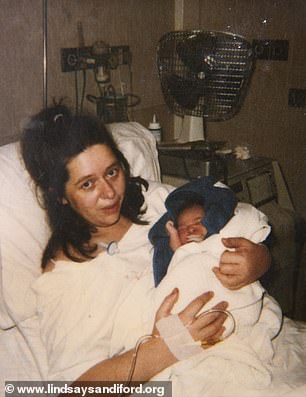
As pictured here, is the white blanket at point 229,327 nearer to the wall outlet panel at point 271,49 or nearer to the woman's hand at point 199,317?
the woman's hand at point 199,317

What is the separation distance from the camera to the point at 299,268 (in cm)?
163

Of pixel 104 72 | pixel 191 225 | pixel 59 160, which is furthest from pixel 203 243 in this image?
pixel 104 72

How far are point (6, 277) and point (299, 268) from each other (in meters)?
1.10

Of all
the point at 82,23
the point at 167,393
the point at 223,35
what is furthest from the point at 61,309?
the point at 223,35

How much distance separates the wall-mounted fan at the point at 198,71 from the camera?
1.43 metres

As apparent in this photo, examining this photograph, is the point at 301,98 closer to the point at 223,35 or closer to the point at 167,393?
the point at 223,35

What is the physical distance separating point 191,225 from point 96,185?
7.3 inches

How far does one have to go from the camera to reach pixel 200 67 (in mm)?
1462

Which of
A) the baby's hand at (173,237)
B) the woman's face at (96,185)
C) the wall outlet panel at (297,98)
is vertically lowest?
the baby's hand at (173,237)

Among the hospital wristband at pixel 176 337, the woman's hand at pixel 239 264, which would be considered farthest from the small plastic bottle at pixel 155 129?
the hospital wristband at pixel 176 337

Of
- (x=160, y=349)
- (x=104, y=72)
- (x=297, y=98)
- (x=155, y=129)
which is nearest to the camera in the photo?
(x=160, y=349)

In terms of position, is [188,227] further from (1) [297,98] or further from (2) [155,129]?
(1) [297,98]

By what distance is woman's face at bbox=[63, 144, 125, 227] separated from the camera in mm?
818

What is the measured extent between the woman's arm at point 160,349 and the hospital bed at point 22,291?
0.14m
